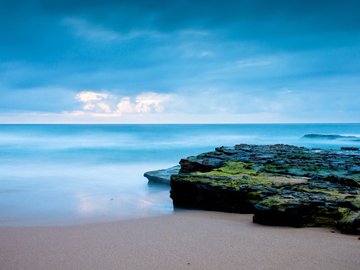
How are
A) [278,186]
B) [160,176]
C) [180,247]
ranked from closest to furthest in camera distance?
[180,247] → [278,186] → [160,176]

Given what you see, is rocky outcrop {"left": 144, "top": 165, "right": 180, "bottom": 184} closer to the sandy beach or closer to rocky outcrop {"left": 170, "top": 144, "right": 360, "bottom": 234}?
rocky outcrop {"left": 170, "top": 144, "right": 360, "bottom": 234}

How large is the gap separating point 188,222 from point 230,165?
340 cm

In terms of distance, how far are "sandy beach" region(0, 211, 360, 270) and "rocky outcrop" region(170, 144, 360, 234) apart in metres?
0.33

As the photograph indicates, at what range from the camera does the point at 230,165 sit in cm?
916

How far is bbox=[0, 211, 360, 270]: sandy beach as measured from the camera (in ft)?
12.2

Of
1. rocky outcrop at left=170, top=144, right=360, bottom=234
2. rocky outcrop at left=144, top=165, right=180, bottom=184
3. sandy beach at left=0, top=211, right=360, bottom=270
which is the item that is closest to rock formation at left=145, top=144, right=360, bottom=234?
rocky outcrop at left=170, top=144, right=360, bottom=234

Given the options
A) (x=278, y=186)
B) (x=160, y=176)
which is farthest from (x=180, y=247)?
(x=160, y=176)

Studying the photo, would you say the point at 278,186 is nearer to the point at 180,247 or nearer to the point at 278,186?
the point at 278,186

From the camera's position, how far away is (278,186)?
6.98 metres

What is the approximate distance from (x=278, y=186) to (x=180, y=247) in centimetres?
330

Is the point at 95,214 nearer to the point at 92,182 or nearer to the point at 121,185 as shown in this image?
the point at 121,185

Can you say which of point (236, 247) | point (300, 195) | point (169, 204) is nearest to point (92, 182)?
point (169, 204)

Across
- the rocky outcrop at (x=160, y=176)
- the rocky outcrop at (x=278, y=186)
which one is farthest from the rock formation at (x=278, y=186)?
the rocky outcrop at (x=160, y=176)

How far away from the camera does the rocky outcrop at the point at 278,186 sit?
18.2ft
